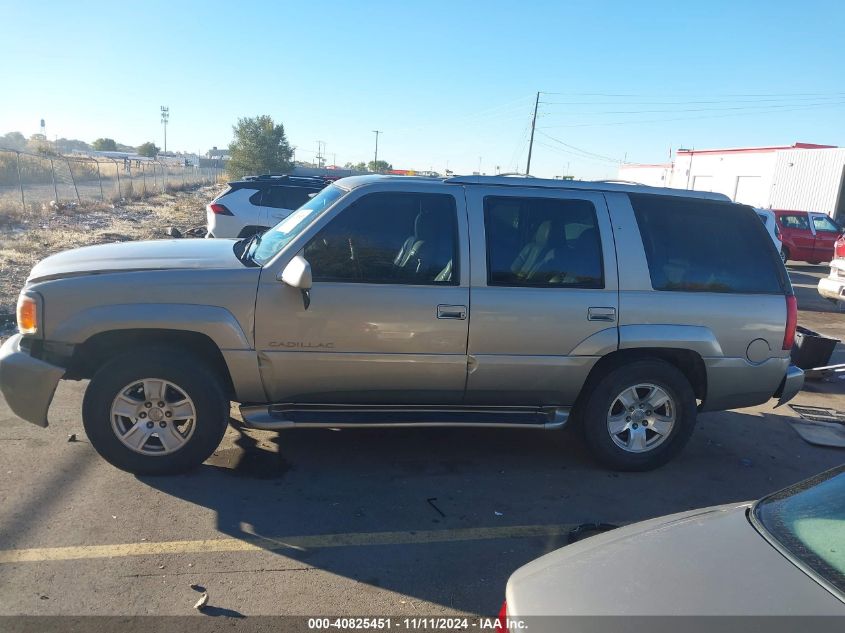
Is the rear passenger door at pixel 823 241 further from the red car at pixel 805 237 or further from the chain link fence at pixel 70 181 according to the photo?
the chain link fence at pixel 70 181

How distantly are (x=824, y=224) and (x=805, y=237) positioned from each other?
3.33ft

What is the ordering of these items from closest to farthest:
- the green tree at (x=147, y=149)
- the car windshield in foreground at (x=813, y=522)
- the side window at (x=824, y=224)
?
1. the car windshield in foreground at (x=813, y=522)
2. the side window at (x=824, y=224)
3. the green tree at (x=147, y=149)

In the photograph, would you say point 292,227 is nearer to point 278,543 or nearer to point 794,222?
point 278,543

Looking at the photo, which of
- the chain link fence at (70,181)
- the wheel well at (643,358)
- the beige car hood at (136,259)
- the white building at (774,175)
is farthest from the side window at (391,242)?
the white building at (774,175)

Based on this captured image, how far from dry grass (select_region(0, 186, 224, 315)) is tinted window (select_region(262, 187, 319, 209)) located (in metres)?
3.95

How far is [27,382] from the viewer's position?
4.03 meters

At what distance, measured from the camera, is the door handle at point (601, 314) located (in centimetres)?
449

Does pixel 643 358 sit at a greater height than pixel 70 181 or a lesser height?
lesser

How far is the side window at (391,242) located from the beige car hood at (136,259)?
610mm

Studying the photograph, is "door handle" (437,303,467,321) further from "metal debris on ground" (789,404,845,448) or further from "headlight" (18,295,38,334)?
"metal debris on ground" (789,404,845,448)

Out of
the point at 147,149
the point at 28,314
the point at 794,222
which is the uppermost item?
the point at 147,149

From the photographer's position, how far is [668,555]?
2.08 m

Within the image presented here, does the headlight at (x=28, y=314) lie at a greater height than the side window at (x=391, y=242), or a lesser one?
lesser

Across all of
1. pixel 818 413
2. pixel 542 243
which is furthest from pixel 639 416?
pixel 818 413
